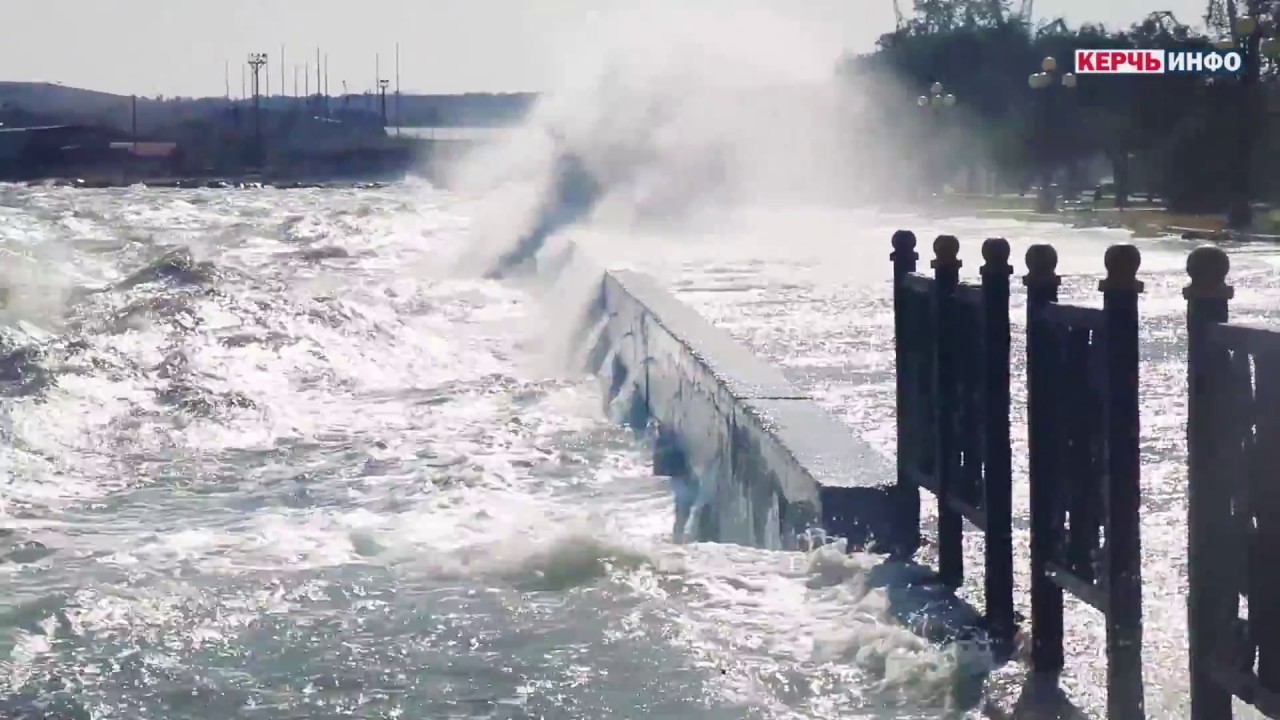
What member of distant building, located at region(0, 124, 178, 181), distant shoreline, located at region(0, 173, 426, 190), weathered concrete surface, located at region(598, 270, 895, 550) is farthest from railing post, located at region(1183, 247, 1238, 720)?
distant building, located at region(0, 124, 178, 181)

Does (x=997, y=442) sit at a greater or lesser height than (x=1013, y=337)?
greater

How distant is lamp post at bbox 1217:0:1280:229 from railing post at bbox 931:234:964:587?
3141 cm

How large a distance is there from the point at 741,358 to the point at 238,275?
1461 cm

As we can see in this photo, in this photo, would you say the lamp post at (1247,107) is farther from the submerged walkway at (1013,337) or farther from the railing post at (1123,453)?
the railing post at (1123,453)

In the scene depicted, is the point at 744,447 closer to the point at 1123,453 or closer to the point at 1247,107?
the point at 1123,453

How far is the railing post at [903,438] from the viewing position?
679cm

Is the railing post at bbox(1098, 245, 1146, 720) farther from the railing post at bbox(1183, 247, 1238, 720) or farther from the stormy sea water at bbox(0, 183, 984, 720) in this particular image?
the stormy sea water at bbox(0, 183, 984, 720)

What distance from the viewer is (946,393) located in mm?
6285

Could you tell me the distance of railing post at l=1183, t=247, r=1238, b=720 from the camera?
391 centimetres

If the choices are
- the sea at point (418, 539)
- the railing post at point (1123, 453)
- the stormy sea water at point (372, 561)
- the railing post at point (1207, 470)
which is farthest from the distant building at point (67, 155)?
the railing post at point (1207, 470)

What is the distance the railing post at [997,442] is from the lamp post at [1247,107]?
32056mm

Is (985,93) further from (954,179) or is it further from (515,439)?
(515,439)

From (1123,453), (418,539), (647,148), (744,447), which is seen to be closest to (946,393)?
(1123,453)

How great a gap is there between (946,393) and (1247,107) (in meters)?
36.4
